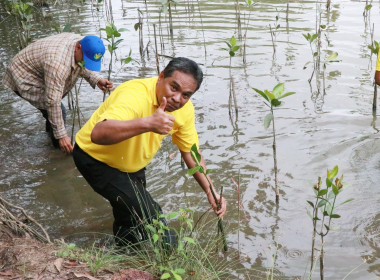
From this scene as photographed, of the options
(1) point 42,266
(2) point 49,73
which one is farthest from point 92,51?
(1) point 42,266

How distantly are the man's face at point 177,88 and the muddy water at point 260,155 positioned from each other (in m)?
1.25

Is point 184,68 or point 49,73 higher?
point 184,68

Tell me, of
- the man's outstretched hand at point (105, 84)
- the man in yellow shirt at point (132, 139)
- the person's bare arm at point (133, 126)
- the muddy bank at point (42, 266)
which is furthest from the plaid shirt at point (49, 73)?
the person's bare arm at point (133, 126)

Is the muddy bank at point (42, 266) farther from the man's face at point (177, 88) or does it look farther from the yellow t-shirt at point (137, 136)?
the man's face at point (177, 88)

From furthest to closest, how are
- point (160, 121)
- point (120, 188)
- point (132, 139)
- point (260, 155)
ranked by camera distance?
point (260, 155) < point (120, 188) < point (132, 139) < point (160, 121)

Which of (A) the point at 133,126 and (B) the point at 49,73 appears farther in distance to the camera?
(B) the point at 49,73

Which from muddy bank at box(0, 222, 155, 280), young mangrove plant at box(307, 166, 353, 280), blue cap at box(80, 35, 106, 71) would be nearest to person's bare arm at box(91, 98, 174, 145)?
muddy bank at box(0, 222, 155, 280)

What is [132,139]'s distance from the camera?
334cm

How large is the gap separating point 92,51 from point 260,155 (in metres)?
2.17

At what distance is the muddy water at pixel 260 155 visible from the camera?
13.7ft

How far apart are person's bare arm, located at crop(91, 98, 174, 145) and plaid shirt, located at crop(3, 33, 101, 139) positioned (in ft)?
7.21

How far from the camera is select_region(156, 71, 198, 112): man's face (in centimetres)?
315

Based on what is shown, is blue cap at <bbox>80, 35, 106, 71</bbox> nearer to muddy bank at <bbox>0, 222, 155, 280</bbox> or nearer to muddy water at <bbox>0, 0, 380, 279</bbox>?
muddy water at <bbox>0, 0, 380, 279</bbox>

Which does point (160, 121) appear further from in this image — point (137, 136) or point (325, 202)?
point (325, 202)
